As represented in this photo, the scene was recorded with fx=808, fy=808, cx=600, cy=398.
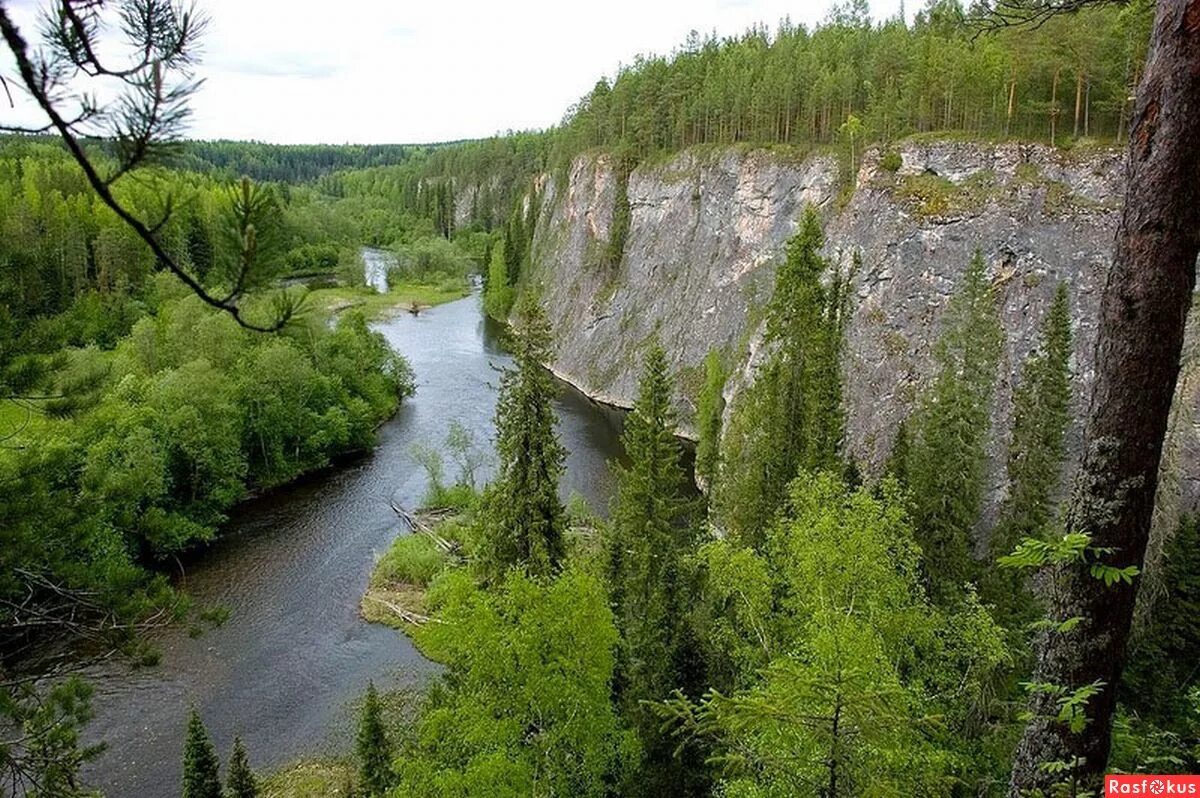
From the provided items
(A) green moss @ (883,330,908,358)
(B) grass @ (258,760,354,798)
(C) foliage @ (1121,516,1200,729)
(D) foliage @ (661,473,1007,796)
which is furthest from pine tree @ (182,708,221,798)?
(A) green moss @ (883,330,908,358)

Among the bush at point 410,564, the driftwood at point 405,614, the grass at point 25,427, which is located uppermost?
the grass at point 25,427

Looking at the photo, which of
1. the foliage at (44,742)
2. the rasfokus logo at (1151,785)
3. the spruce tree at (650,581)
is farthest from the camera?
the spruce tree at (650,581)

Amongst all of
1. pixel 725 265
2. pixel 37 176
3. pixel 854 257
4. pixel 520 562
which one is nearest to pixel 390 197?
pixel 37 176

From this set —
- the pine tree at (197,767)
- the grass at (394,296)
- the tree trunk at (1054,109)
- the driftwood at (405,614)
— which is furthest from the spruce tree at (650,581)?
the grass at (394,296)

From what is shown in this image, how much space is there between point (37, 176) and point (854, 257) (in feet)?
156

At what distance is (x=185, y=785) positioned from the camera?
13.4 metres

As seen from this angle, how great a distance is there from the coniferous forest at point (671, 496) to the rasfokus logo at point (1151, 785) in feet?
0.30

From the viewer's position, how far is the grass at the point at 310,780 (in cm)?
1592

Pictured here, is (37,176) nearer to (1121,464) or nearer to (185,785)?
(185,785)

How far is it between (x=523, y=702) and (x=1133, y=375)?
331 inches

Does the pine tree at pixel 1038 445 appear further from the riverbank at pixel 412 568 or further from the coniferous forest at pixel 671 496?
Answer: the riverbank at pixel 412 568

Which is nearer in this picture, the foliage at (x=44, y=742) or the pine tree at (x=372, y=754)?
the foliage at (x=44, y=742)

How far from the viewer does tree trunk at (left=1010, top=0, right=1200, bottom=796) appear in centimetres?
348

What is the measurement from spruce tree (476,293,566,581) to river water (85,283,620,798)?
20.7 feet
